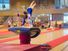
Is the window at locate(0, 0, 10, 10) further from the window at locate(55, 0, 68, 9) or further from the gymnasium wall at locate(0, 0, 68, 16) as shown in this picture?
the window at locate(55, 0, 68, 9)

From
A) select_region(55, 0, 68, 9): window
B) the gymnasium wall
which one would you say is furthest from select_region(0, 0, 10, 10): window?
select_region(55, 0, 68, 9): window

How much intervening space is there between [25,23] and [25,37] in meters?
0.38

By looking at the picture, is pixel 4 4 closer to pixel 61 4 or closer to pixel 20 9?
pixel 20 9

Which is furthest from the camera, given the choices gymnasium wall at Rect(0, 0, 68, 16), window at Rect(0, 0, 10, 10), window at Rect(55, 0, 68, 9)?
window at Rect(0, 0, 10, 10)

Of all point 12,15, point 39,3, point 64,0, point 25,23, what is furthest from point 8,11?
point 25,23

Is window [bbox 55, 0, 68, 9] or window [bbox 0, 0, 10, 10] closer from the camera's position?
window [bbox 55, 0, 68, 9]

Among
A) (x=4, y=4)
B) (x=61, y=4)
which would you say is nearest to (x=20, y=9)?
(x=4, y=4)

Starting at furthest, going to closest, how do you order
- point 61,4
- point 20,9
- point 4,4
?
1. point 4,4
2. point 61,4
3. point 20,9

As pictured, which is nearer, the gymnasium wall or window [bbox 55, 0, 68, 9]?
the gymnasium wall

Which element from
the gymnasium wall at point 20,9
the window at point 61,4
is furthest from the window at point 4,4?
the window at point 61,4

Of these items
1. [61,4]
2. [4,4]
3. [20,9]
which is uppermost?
[4,4]

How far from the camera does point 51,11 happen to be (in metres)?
26.1

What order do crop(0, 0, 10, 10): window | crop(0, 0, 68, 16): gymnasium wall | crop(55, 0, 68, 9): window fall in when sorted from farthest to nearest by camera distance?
crop(0, 0, 10, 10): window → crop(55, 0, 68, 9): window → crop(0, 0, 68, 16): gymnasium wall

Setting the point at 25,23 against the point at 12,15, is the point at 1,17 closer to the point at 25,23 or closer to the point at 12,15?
the point at 12,15
